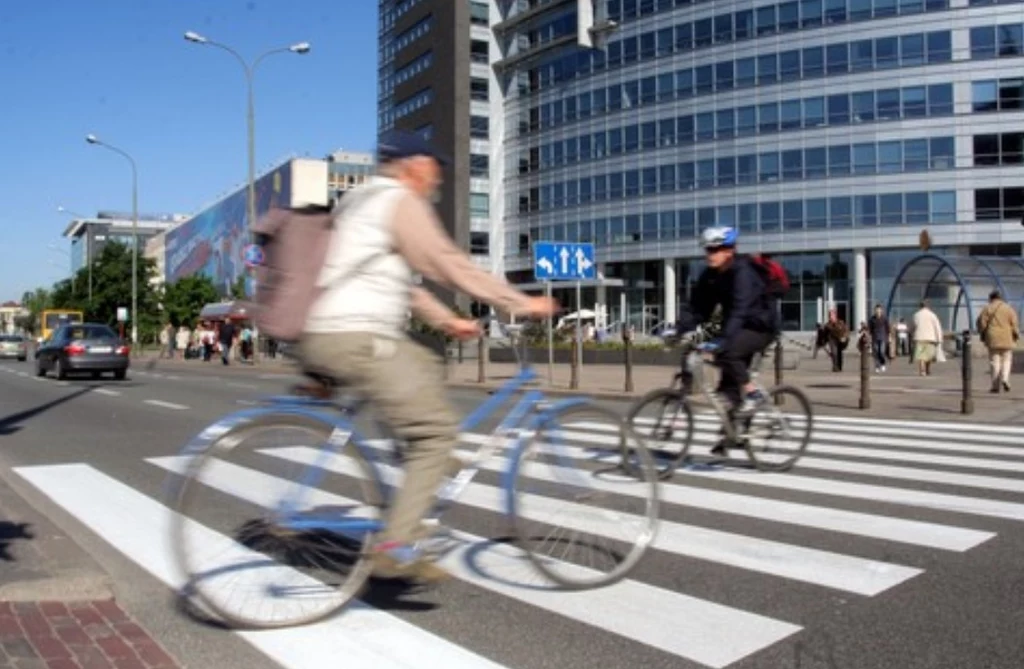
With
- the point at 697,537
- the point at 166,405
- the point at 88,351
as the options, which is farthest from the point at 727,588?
the point at 88,351

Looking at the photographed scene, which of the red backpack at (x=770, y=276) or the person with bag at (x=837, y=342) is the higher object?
the red backpack at (x=770, y=276)

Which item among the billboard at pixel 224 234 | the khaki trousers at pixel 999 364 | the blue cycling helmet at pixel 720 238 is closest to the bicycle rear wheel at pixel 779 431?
the blue cycling helmet at pixel 720 238

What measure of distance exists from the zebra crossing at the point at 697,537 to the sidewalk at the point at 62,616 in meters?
0.31

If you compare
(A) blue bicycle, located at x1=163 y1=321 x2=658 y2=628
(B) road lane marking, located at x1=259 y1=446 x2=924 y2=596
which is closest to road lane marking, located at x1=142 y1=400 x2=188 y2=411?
(B) road lane marking, located at x1=259 y1=446 x2=924 y2=596

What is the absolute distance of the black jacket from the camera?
7.33 meters

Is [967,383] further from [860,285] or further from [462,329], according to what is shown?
[860,285]

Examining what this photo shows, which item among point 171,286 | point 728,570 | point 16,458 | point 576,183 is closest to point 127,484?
point 16,458

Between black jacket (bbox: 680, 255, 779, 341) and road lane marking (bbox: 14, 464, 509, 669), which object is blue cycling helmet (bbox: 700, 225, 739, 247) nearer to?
black jacket (bbox: 680, 255, 779, 341)

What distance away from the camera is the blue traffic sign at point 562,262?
19.3m

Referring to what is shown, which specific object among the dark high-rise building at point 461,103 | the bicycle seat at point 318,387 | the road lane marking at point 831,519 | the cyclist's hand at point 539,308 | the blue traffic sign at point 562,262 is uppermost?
the dark high-rise building at point 461,103

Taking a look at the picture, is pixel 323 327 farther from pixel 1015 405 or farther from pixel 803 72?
pixel 803 72

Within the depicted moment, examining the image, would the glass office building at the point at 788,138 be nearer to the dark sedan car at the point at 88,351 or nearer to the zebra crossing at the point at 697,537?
the dark sedan car at the point at 88,351

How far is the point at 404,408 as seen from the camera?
156 inches

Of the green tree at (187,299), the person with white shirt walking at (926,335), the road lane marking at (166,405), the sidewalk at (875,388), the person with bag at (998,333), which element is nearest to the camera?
the sidewalk at (875,388)
